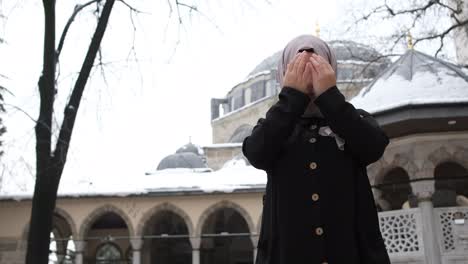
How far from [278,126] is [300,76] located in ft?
0.58

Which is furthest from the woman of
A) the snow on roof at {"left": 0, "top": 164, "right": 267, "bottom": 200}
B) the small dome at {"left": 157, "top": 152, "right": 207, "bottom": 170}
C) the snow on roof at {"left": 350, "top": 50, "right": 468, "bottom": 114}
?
the small dome at {"left": 157, "top": 152, "right": 207, "bottom": 170}

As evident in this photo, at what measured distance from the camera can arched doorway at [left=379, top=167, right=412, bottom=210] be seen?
7.33m

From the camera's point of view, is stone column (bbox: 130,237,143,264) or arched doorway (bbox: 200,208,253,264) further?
arched doorway (bbox: 200,208,253,264)

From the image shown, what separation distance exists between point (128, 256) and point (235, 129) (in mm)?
10234

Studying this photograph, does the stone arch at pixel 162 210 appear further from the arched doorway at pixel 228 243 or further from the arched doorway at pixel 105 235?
the arched doorway at pixel 105 235

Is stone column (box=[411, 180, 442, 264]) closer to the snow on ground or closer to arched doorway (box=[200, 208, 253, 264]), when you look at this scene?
the snow on ground

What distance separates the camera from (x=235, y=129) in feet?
97.6

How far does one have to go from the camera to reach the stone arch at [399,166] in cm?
666

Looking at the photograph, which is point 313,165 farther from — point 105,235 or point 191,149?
point 191,149

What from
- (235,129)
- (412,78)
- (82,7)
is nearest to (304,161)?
(412,78)

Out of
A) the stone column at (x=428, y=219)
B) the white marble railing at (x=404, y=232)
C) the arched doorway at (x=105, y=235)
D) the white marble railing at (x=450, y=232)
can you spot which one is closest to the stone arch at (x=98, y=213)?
the arched doorway at (x=105, y=235)

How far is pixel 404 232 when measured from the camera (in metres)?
6.52

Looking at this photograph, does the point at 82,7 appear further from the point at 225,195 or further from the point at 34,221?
the point at 225,195

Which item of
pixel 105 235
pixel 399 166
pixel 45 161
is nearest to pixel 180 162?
pixel 105 235
